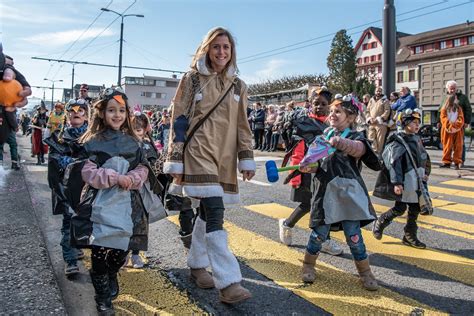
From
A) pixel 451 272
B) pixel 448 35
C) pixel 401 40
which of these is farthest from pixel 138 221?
pixel 401 40

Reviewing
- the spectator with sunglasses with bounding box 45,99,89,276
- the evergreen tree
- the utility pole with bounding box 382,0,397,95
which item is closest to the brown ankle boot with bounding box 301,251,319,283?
the spectator with sunglasses with bounding box 45,99,89,276

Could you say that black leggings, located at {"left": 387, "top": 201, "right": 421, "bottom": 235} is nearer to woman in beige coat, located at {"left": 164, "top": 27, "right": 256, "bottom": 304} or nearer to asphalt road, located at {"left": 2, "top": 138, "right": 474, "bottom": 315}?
asphalt road, located at {"left": 2, "top": 138, "right": 474, "bottom": 315}

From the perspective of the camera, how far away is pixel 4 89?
370 centimetres

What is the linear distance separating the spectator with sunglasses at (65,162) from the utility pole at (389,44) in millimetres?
8403

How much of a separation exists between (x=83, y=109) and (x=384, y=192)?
3.21 m

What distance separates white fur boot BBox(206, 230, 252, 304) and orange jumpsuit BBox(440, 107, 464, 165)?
8.58 metres

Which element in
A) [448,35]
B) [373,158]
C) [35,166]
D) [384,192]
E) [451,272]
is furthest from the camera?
[448,35]

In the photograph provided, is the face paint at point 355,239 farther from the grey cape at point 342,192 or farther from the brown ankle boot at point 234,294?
the brown ankle boot at point 234,294

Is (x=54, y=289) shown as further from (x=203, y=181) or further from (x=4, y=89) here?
(x=4, y=89)

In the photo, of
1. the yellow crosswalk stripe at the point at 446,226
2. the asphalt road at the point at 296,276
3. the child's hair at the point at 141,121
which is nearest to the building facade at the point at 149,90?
the child's hair at the point at 141,121

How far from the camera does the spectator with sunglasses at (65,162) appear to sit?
3742 millimetres

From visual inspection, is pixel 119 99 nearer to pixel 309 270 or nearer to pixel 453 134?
pixel 309 270

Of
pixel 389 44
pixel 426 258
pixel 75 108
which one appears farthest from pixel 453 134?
pixel 75 108

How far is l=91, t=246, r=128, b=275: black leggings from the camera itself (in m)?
2.99
